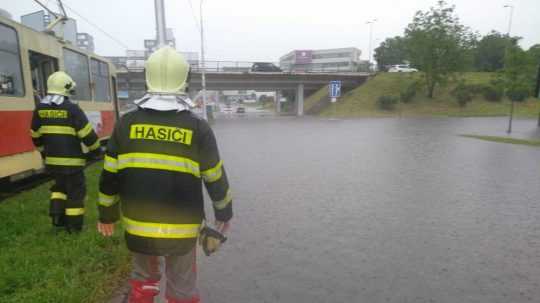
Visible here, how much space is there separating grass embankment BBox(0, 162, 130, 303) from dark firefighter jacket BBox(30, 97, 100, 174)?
0.90 metres

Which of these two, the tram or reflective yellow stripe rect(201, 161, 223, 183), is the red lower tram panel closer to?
the tram

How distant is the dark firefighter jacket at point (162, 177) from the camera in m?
2.13

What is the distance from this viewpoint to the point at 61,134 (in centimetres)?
396

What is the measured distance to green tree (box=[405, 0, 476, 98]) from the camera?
40250 millimetres

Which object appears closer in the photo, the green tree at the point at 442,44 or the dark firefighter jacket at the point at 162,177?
the dark firefighter jacket at the point at 162,177

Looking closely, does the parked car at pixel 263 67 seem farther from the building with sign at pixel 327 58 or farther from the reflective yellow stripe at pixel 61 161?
the building with sign at pixel 327 58

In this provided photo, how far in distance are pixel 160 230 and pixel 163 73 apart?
1028mm

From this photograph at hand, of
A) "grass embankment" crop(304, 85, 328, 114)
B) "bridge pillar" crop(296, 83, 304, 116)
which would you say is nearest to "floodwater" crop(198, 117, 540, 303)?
"bridge pillar" crop(296, 83, 304, 116)

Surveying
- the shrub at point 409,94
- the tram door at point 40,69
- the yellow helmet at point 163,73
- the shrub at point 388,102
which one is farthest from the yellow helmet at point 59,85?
the shrub at point 409,94

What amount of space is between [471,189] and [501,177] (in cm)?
178

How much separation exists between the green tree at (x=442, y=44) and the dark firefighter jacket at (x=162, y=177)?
44.7m

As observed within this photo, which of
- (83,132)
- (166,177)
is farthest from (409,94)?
(166,177)

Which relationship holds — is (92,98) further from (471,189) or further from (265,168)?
(471,189)

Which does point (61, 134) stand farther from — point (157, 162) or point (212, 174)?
point (212, 174)
